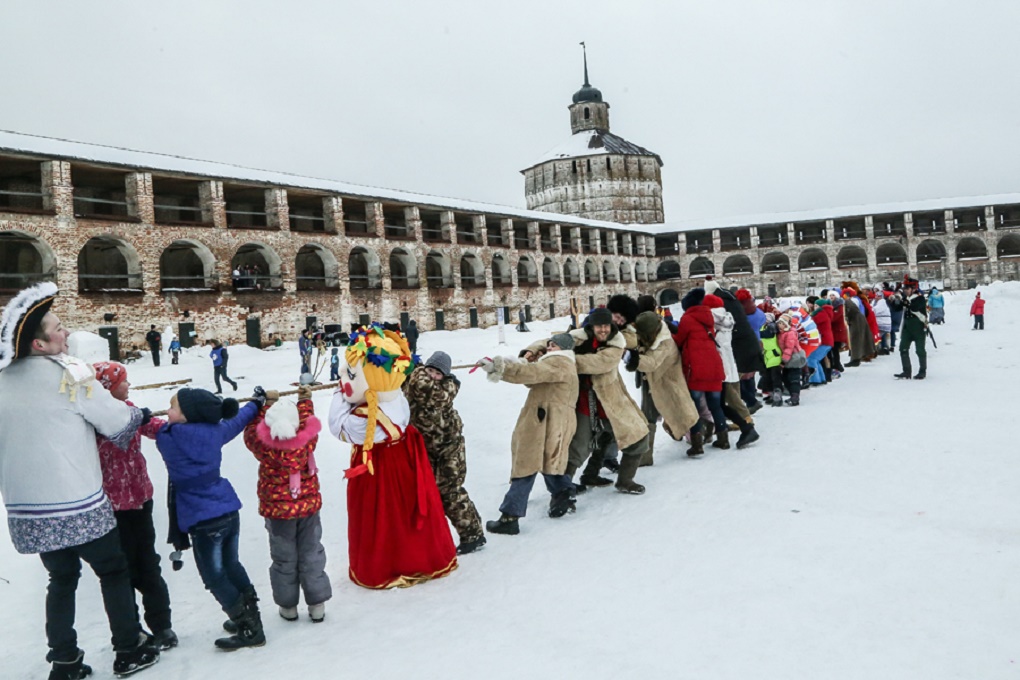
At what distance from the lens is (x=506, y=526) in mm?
4629

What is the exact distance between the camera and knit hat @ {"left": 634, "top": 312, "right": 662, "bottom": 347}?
5.64m

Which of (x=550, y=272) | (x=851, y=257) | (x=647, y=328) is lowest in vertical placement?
(x=647, y=328)

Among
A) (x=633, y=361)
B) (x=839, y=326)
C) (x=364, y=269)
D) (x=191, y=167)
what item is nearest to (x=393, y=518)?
(x=633, y=361)

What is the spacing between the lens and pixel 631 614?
3.11 meters

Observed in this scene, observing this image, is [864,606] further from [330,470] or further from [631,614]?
[330,470]

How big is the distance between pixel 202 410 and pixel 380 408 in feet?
3.41

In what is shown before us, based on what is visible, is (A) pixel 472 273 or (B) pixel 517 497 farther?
(A) pixel 472 273

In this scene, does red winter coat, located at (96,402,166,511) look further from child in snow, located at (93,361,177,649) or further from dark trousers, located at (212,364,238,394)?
dark trousers, located at (212,364,238,394)

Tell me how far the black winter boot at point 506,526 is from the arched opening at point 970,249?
55.3 m

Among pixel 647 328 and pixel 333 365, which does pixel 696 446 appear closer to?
pixel 647 328

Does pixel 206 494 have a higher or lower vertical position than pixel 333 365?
lower

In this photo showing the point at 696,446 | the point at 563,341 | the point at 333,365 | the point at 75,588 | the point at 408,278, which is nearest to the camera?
the point at 75,588

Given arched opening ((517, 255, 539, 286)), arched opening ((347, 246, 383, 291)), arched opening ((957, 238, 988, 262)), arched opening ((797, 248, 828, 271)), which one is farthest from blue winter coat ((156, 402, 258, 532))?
arched opening ((957, 238, 988, 262))

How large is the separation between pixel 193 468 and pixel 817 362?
9.16m
